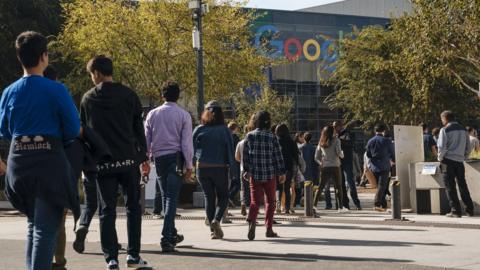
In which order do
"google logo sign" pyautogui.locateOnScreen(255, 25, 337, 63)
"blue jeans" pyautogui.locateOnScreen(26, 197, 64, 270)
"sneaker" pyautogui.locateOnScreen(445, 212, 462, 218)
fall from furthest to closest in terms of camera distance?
"google logo sign" pyautogui.locateOnScreen(255, 25, 337, 63), "sneaker" pyautogui.locateOnScreen(445, 212, 462, 218), "blue jeans" pyautogui.locateOnScreen(26, 197, 64, 270)

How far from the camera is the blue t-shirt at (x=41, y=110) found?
238 inches

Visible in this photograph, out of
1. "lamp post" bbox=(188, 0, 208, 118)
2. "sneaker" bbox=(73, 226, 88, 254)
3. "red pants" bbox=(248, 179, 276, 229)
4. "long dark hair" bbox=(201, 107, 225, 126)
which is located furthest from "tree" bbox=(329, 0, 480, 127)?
"sneaker" bbox=(73, 226, 88, 254)

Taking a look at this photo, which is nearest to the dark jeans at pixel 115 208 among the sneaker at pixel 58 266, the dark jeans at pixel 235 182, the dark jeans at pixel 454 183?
the sneaker at pixel 58 266

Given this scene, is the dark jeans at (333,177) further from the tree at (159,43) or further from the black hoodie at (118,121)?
the tree at (159,43)

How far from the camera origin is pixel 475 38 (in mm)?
26281

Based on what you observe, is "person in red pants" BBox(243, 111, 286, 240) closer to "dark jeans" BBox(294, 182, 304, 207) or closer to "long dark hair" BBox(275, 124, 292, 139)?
"long dark hair" BBox(275, 124, 292, 139)

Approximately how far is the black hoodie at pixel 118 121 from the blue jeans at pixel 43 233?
2.10 metres

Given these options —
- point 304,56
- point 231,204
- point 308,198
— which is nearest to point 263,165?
point 308,198

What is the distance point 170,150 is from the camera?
9867 mm

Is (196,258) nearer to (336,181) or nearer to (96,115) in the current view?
(96,115)

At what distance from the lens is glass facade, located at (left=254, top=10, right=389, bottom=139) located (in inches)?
2992

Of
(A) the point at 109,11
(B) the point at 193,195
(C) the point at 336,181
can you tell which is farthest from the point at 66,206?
(A) the point at 109,11

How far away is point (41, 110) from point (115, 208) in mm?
2233

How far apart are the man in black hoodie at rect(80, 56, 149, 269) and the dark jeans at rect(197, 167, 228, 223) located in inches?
106
